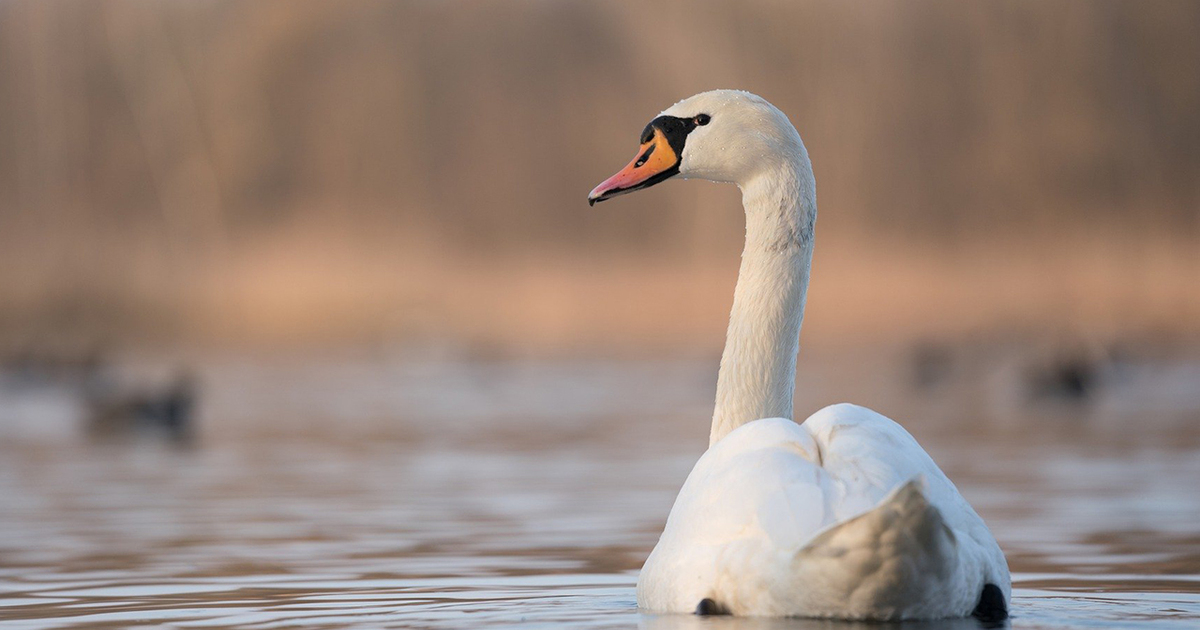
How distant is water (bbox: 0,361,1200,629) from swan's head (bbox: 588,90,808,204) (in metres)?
1.51

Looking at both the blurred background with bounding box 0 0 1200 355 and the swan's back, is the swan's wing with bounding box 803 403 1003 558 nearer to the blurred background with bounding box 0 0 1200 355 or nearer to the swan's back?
the swan's back

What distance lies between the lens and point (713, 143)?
705 centimetres

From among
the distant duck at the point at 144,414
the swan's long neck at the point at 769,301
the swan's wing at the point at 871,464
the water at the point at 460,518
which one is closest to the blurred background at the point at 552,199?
the distant duck at the point at 144,414

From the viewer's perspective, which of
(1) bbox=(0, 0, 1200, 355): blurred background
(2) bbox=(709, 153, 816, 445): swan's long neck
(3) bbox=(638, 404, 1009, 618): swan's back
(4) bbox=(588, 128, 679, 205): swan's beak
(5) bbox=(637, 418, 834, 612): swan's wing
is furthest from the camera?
(1) bbox=(0, 0, 1200, 355): blurred background

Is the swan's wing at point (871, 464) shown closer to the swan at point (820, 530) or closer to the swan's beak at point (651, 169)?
the swan at point (820, 530)

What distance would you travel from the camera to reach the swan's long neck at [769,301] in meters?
6.76

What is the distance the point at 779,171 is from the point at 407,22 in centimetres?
7573

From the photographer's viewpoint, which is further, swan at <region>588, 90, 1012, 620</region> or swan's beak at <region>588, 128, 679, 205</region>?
swan's beak at <region>588, 128, 679, 205</region>

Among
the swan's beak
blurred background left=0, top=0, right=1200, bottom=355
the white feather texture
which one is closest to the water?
the white feather texture

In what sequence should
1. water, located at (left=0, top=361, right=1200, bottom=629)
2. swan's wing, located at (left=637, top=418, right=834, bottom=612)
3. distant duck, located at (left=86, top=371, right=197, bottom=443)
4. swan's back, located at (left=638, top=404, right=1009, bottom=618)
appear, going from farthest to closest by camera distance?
distant duck, located at (left=86, top=371, right=197, bottom=443), water, located at (left=0, top=361, right=1200, bottom=629), swan's wing, located at (left=637, top=418, right=834, bottom=612), swan's back, located at (left=638, top=404, right=1009, bottom=618)

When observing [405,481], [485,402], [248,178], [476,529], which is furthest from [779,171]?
[248,178]

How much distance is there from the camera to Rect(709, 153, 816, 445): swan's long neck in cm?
676

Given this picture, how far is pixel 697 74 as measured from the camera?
255 feet

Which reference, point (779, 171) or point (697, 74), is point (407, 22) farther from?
point (779, 171)
